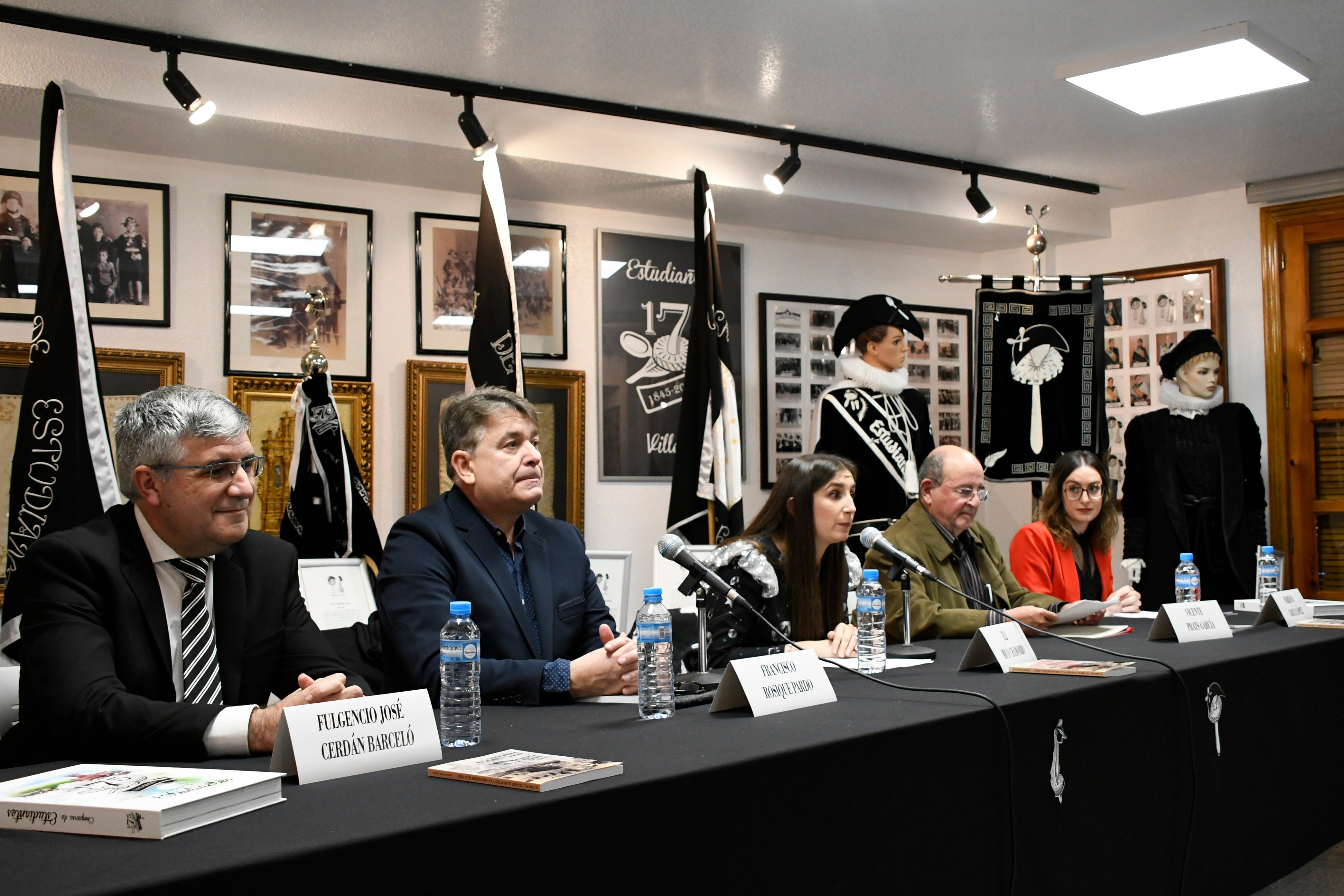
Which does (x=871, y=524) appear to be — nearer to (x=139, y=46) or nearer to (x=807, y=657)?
(x=807, y=657)

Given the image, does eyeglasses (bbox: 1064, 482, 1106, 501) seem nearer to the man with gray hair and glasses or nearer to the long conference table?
the long conference table

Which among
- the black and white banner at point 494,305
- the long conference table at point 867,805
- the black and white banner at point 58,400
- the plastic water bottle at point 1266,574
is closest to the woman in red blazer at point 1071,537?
the plastic water bottle at point 1266,574

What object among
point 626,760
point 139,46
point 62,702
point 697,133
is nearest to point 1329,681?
point 626,760

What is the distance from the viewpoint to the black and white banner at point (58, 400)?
10.5 feet

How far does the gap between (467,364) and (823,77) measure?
167 centimetres

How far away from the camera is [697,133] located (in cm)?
466

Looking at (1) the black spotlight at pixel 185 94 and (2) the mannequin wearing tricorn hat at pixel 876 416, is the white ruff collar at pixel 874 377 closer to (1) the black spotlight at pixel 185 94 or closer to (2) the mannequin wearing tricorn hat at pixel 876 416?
(2) the mannequin wearing tricorn hat at pixel 876 416

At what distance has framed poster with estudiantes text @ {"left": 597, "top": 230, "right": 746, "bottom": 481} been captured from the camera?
16.3ft

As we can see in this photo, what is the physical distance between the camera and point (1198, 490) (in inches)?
196

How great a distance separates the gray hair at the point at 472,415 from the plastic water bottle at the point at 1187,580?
2195mm

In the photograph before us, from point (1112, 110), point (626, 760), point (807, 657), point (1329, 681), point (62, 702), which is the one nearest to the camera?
point (626, 760)

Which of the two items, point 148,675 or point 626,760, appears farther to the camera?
point 148,675

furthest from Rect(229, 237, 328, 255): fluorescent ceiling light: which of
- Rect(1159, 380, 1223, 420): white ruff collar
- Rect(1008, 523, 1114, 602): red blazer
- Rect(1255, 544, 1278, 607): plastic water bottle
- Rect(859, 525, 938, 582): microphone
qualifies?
Rect(1159, 380, 1223, 420): white ruff collar

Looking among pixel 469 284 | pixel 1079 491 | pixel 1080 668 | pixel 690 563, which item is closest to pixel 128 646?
pixel 690 563
